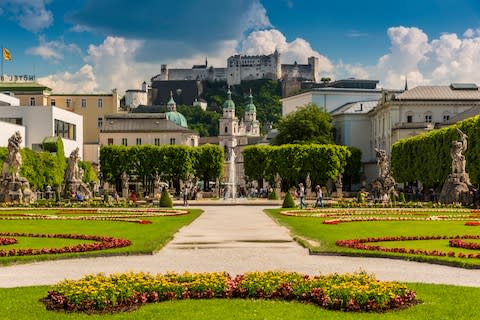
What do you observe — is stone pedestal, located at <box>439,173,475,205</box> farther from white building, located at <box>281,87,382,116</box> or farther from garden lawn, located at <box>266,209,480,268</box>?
white building, located at <box>281,87,382,116</box>

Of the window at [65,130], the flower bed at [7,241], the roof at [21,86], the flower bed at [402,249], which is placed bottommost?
the flower bed at [402,249]

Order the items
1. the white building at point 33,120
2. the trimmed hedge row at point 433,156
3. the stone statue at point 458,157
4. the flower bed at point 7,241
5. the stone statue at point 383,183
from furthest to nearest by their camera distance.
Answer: the white building at point 33,120 → the trimmed hedge row at point 433,156 → the stone statue at point 383,183 → the stone statue at point 458,157 → the flower bed at point 7,241

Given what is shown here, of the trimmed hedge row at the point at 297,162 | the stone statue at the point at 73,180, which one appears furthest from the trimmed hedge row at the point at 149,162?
the stone statue at the point at 73,180

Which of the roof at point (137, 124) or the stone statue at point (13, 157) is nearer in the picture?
the stone statue at point (13, 157)

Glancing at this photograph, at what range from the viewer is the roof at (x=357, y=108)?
126 metres

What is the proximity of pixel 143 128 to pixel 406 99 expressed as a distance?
135ft

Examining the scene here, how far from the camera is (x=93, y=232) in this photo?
29562 millimetres

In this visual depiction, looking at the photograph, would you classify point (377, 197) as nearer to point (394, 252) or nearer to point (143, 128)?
point (394, 252)

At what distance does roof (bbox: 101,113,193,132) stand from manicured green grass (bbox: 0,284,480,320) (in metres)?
110

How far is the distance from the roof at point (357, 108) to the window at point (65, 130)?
4297cm

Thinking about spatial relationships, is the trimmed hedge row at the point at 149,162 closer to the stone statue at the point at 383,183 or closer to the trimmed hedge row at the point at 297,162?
the trimmed hedge row at the point at 297,162

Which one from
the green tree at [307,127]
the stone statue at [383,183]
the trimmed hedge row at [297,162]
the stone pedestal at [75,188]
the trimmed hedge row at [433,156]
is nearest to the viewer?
the stone statue at [383,183]

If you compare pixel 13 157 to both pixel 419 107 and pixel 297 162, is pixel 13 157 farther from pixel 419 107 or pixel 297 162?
pixel 419 107

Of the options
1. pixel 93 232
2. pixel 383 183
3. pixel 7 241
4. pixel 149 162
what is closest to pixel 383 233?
pixel 93 232
